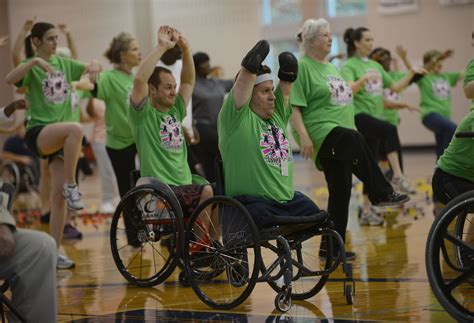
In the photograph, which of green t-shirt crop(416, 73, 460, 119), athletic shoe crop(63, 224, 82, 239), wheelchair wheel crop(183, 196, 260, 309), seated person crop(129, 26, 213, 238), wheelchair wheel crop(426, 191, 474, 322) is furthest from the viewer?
green t-shirt crop(416, 73, 460, 119)

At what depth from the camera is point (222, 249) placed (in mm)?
4637

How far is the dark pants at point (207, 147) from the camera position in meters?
7.77

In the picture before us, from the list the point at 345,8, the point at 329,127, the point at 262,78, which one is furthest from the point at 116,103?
the point at 345,8

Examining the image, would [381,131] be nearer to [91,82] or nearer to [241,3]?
[91,82]

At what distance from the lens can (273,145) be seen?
4723 mm

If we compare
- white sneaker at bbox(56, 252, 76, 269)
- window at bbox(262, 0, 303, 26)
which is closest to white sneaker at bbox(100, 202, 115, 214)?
white sneaker at bbox(56, 252, 76, 269)

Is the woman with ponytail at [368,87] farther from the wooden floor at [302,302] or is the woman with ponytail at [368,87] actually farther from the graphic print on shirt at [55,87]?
the graphic print on shirt at [55,87]

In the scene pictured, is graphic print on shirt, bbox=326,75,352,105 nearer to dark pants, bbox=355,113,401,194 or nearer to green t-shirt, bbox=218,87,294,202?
Answer: green t-shirt, bbox=218,87,294,202

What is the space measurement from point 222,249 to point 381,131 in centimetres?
369

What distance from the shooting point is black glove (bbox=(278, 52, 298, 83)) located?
486cm

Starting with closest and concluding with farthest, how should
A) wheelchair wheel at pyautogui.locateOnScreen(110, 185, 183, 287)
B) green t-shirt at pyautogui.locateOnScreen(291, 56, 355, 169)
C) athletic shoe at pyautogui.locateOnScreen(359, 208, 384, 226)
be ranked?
wheelchair wheel at pyautogui.locateOnScreen(110, 185, 183, 287) → green t-shirt at pyautogui.locateOnScreen(291, 56, 355, 169) → athletic shoe at pyautogui.locateOnScreen(359, 208, 384, 226)

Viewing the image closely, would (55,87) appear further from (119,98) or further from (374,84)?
(374,84)

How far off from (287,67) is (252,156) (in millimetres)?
537

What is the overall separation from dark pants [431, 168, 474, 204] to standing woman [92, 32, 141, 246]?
288 centimetres
